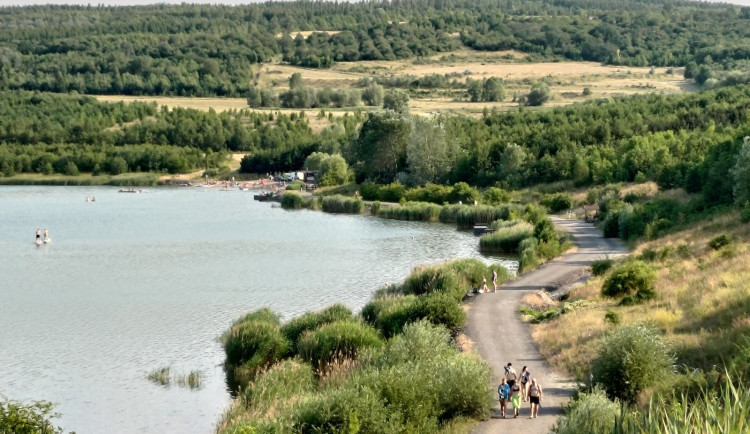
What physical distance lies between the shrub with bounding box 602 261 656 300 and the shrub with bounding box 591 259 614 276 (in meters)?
5.55

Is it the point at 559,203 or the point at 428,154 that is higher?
the point at 428,154

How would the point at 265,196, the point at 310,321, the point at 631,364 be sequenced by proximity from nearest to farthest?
Answer: the point at 631,364
the point at 310,321
the point at 265,196

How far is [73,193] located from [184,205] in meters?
20.7

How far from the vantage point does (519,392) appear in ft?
75.4

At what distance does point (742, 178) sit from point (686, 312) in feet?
68.8

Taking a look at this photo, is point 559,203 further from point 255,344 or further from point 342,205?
point 255,344

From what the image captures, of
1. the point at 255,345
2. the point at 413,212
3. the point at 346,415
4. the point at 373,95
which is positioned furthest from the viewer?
the point at 373,95

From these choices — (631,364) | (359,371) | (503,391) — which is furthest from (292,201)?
(631,364)

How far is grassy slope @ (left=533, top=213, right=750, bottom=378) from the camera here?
84.3ft

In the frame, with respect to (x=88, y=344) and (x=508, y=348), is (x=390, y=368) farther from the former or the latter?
(x=88, y=344)

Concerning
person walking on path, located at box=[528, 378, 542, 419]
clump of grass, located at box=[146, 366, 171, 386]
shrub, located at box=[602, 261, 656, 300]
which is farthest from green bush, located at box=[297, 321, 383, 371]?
shrub, located at box=[602, 261, 656, 300]

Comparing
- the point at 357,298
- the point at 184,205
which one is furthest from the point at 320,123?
the point at 357,298

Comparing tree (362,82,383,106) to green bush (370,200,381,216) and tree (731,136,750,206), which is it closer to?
green bush (370,200,381,216)

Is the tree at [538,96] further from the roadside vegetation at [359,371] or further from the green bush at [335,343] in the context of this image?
the green bush at [335,343]
